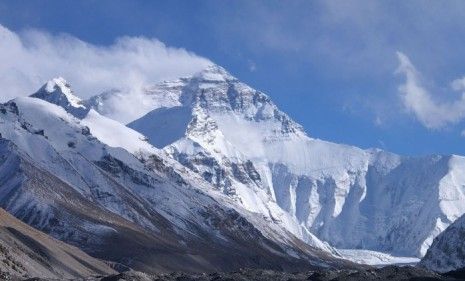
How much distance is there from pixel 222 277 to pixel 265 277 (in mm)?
7948

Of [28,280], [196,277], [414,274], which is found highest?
[414,274]

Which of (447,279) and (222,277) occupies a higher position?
(447,279)

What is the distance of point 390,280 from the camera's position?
5246 inches

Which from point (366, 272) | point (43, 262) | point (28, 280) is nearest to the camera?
point (28, 280)

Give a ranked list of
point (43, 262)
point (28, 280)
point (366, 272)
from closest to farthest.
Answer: point (28, 280), point (366, 272), point (43, 262)

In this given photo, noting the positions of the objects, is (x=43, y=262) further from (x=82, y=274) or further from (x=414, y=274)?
(x=414, y=274)

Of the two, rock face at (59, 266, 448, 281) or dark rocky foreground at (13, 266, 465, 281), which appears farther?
dark rocky foreground at (13, 266, 465, 281)

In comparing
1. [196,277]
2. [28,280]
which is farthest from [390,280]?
[28,280]

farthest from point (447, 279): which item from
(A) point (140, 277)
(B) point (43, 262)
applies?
(B) point (43, 262)

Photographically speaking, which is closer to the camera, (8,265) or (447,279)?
(447,279)

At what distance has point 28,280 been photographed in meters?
129

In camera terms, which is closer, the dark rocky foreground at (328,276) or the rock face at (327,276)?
the rock face at (327,276)

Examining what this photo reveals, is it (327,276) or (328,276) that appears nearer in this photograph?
(328,276)

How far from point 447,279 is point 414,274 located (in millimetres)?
5442
